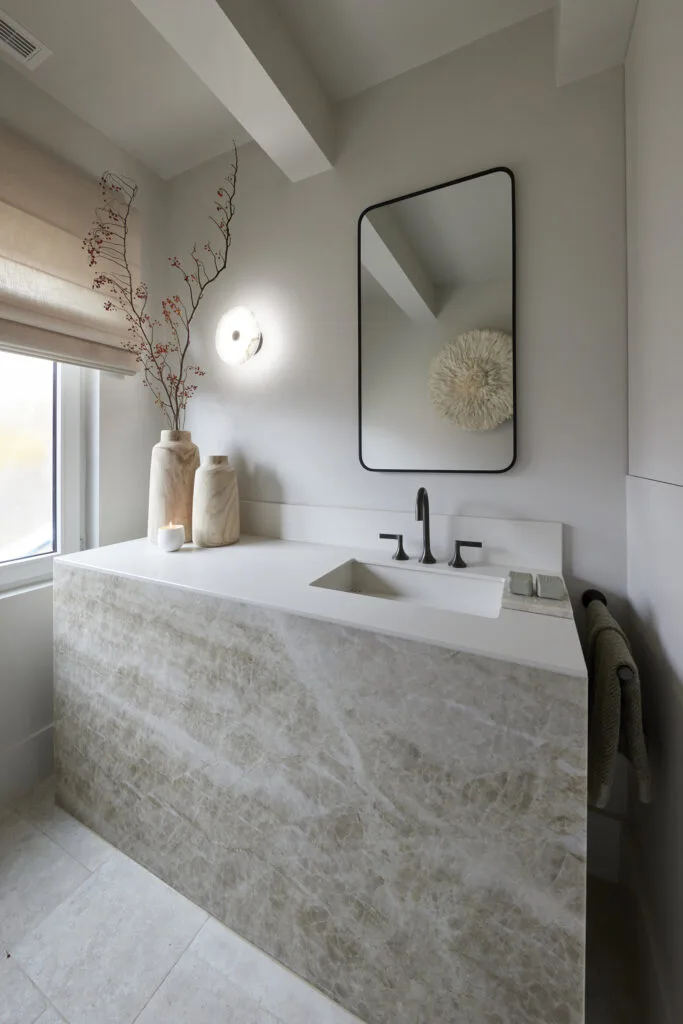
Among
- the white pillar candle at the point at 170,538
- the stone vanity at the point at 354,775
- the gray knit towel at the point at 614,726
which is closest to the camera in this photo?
the stone vanity at the point at 354,775

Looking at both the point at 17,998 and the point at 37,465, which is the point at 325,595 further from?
the point at 37,465

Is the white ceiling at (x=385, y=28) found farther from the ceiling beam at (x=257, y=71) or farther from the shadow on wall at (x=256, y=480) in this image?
the shadow on wall at (x=256, y=480)

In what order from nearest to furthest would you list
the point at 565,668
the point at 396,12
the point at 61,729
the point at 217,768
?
the point at 565,668, the point at 217,768, the point at 396,12, the point at 61,729

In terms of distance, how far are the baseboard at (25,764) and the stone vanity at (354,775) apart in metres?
0.47

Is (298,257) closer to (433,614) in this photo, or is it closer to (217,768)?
(433,614)

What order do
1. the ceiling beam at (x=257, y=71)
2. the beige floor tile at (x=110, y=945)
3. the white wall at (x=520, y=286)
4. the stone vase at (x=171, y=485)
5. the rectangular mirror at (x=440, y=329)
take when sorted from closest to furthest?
the beige floor tile at (x=110, y=945), the ceiling beam at (x=257, y=71), the white wall at (x=520, y=286), the rectangular mirror at (x=440, y=329), the stone vase at (x=171, y=485)

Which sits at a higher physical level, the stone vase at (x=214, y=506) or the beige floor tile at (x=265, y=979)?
the stone vase at (x=214, y=506)

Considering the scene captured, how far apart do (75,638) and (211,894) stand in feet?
2.65

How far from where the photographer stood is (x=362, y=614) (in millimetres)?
861

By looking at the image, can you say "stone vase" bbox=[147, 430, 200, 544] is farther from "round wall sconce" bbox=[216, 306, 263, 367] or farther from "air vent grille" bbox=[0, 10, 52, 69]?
"air vent grille" bbox=[0, 10, 52, 69]

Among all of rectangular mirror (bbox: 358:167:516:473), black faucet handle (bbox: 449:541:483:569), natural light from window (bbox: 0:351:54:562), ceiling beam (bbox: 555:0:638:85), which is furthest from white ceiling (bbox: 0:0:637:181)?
black faucet handle (bbox: 449:541:483:569)

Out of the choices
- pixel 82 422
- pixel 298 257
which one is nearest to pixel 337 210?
pixel 298 257

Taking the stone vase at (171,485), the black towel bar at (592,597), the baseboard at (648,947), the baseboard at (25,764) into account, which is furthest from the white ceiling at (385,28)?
the baseboard at (25,764)

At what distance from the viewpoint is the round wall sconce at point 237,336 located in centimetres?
168
